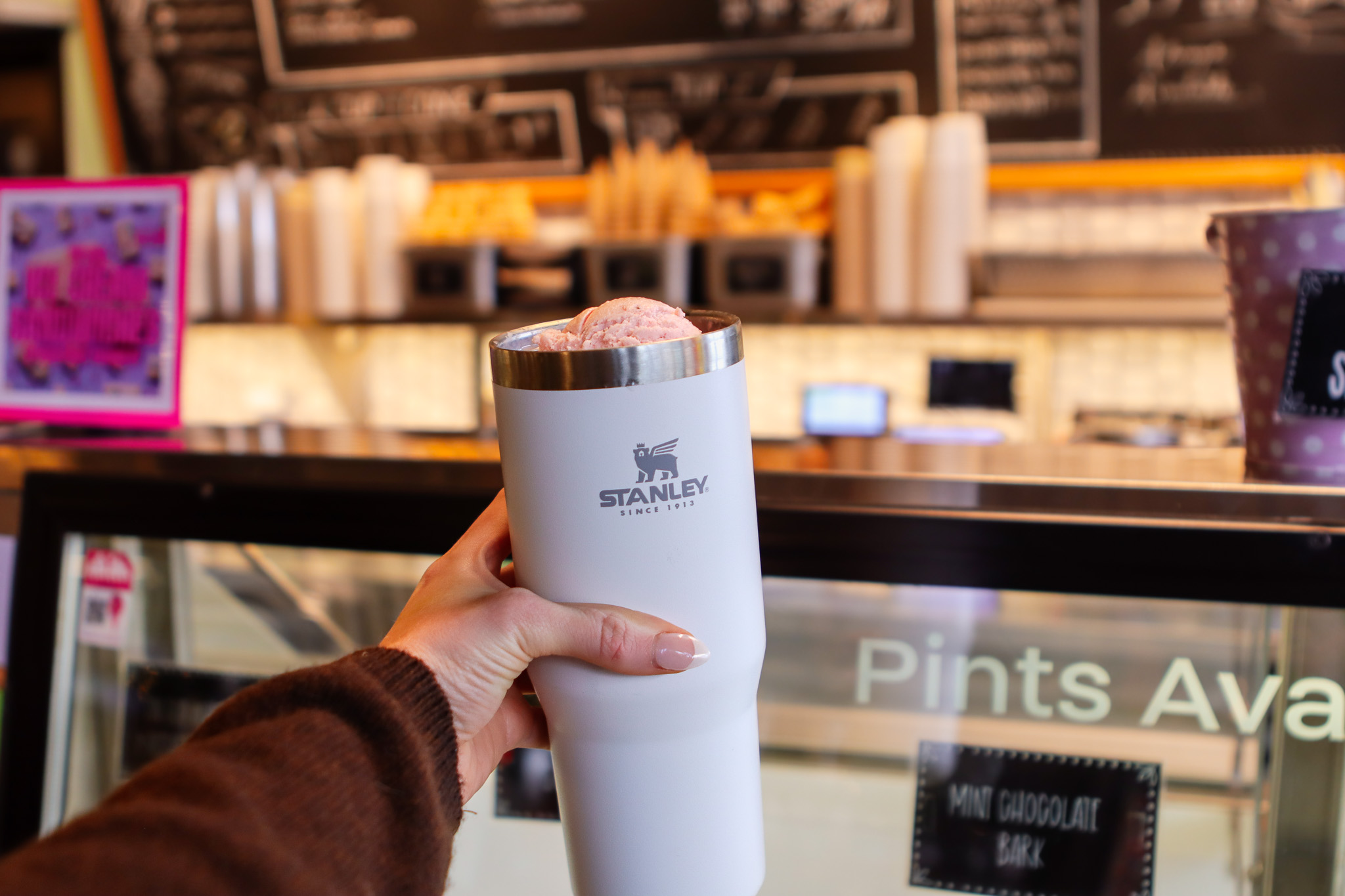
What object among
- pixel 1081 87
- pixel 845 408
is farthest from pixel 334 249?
pixel 1081 87

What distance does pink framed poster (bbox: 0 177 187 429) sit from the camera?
1.09m

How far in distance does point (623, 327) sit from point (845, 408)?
2192mm

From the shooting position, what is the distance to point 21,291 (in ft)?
3.68

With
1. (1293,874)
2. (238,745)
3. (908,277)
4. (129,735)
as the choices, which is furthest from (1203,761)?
(908,277)

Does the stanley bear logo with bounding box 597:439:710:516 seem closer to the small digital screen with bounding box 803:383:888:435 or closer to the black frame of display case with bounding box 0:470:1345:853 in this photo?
the black frame of display case with bounding box 0:470:1345:853

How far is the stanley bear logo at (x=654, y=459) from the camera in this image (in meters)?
0.56

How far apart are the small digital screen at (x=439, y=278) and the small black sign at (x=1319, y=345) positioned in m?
2.15

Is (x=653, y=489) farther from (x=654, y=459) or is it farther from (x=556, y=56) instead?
(x=556, y=56)

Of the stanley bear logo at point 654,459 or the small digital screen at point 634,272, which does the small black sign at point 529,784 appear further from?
the small digital screen at point 634,272

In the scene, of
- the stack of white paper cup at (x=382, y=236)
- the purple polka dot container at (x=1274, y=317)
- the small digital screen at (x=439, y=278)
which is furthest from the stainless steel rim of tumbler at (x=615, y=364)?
the stack of white paper cup at (x=382, y=236)

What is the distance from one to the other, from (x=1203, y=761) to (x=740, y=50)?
2465mm

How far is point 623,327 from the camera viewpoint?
1.96ft

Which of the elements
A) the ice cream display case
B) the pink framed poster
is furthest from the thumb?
the pink framed poster

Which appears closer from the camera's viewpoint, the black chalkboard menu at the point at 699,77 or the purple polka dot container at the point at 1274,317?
the purple polka dot container at the point at 1274,317
